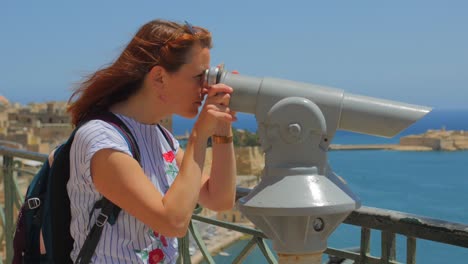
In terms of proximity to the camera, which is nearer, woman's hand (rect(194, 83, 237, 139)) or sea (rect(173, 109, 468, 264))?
woman's hand (rect(194, 83, 237, 139))

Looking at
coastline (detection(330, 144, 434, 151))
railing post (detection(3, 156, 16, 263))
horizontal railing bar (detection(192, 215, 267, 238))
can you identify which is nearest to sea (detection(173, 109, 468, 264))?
coastline (detection(330, 144, 434, 151))

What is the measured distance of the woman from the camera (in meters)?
1.33

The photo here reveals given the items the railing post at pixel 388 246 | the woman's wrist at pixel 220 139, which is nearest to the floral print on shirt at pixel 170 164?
the woman's wrist at pixel 220 139

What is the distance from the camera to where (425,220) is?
59.2 inches

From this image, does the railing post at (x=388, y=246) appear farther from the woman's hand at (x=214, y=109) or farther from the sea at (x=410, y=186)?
the sea at (x=410, y=186)

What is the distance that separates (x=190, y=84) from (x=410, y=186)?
49461mm

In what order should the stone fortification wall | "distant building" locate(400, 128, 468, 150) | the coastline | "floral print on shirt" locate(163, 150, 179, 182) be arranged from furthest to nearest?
the coastline, "distant building" locate(400, 128, 468, 150), the stone fortification wall, "floral print on shirt" locate(163, 150, 179, 182)

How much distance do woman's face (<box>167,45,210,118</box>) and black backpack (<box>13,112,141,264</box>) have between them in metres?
0.15

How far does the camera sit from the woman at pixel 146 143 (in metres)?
1.33

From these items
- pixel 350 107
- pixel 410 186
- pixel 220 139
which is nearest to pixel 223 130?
pixel 220 139

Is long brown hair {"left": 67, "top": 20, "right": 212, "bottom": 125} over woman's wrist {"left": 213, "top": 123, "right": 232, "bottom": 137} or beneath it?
over

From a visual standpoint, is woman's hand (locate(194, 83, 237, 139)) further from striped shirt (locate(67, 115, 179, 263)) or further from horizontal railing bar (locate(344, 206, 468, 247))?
horizontal railing bar (locate(344, 206, 468, 247))

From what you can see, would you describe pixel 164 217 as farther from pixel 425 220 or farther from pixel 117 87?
pixel 425 220

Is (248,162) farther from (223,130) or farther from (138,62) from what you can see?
(138,62)
